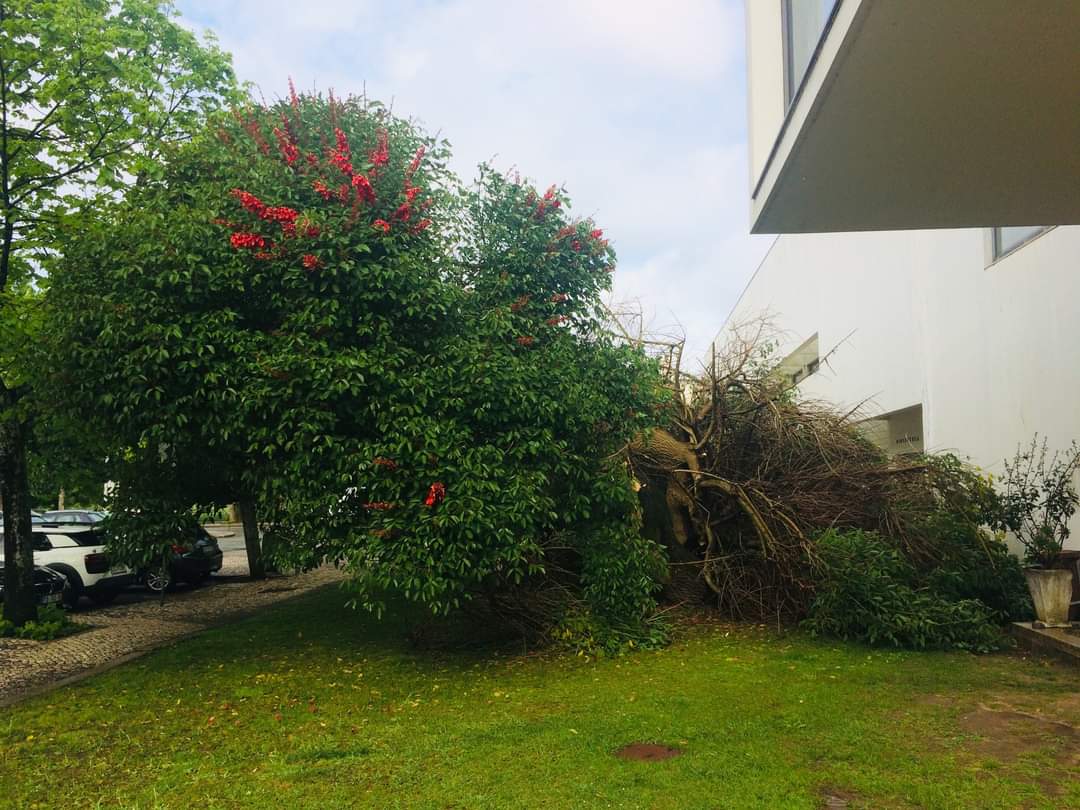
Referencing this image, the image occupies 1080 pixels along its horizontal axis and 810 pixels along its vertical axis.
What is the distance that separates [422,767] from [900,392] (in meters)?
12.0

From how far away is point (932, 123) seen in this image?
5.59 m

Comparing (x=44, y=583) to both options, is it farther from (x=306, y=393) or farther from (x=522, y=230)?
(x=522, y=230)

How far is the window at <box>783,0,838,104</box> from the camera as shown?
5.33 metres

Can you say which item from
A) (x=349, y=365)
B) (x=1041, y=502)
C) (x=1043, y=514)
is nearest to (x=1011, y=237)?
(x=1041, y=502)

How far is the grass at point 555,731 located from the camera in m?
4.63

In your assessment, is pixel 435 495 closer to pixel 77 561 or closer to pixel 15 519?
pixel 15 519

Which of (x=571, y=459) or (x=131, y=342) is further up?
(x=131, y=342)

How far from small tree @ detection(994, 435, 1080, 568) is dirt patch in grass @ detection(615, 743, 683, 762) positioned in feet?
17.0

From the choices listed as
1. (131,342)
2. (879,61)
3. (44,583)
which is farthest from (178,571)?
(879,61)

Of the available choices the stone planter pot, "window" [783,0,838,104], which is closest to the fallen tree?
the stone planter pot

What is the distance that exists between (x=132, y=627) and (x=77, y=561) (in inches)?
85.7

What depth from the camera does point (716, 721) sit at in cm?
580

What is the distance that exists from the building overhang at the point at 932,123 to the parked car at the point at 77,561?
10.7 metres

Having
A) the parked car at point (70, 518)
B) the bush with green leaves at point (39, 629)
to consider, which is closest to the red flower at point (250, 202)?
the bush with green leaves at point (39, 629)
